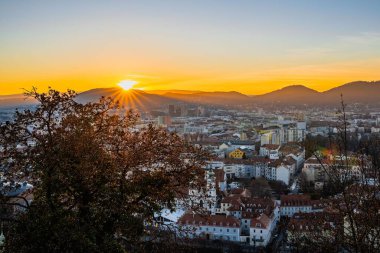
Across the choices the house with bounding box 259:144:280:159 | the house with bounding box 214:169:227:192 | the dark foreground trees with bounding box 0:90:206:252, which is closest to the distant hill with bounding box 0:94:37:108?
the dark foreground trees with bounding box 0:90:206:252

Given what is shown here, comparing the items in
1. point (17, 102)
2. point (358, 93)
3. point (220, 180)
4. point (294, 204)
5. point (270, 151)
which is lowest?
point (294, 204)

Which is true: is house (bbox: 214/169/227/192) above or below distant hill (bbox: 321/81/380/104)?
below

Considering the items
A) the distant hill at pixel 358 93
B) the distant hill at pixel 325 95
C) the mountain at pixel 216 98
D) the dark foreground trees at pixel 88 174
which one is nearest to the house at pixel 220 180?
the dark foreground trees at pixel 88 174

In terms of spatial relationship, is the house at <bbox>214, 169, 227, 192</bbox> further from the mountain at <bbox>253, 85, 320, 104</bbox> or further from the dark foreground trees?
the mountain at <bbox>253, 85, 320, 104</bbox>

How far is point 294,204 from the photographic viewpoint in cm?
1800

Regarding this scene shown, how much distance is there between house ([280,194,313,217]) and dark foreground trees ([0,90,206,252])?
14053 mm

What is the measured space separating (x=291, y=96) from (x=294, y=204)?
12268cm

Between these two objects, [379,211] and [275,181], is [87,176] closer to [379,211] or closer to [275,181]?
[379,211]

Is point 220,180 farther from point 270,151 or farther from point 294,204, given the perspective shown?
point 270,151

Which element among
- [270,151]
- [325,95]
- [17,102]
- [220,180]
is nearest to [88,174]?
[220,180]

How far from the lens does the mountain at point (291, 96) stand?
129m

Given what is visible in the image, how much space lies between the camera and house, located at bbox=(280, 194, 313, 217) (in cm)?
1775

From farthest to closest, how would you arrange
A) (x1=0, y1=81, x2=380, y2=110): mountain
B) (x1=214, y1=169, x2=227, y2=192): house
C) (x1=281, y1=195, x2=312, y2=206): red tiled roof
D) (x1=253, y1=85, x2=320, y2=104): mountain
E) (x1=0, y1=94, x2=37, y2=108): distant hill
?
(x1=253, y1=85, x2=320, y2=104): mountain → (x1=0, y1=81, x2=380, y2=110): mountain → (x1=214, y1=169, x2=227, y2=192): house → (x1=281, y1=195, x2=312, y2=206): red tiled roof → (x1=0, y1=94, x2=37, y2=108): distant hill

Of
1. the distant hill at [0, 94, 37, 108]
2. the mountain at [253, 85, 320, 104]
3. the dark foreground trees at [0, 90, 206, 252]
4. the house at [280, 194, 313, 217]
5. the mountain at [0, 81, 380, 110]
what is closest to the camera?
the dark foreground trees at [0, 90, 206, 252]
